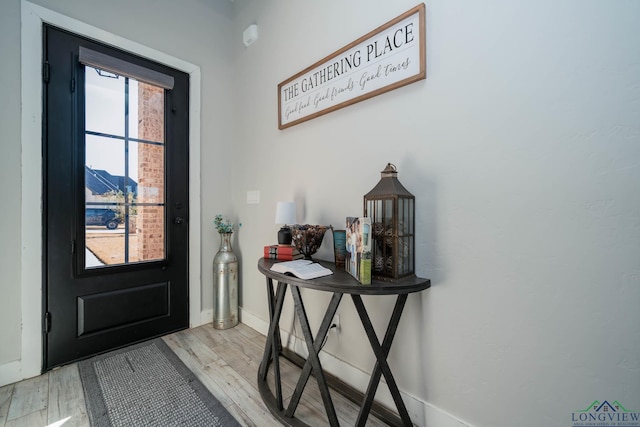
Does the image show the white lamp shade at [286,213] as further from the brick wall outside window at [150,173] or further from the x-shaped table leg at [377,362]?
the brick wall outside window at [150,173]

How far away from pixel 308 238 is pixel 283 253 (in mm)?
201

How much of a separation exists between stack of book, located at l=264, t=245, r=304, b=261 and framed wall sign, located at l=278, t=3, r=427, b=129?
914 millimetres

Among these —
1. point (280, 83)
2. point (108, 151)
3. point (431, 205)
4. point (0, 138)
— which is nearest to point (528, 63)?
point (431, 205)

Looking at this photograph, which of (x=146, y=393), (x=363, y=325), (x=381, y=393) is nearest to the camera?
(x=363, y=325)

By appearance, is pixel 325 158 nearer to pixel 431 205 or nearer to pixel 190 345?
pixel 431 205

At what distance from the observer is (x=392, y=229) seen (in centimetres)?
118

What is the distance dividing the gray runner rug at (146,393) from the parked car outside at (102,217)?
0.99 m

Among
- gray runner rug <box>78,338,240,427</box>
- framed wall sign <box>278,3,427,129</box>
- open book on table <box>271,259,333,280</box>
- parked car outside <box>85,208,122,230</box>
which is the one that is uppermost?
framed wall sign <box>278,3,427,129</box>

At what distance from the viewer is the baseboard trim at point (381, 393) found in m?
1.22

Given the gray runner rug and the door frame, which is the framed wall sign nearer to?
the door frame

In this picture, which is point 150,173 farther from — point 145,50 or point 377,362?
point 377,362

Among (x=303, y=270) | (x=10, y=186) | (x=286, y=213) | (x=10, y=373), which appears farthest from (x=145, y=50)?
(x=10, y=373)

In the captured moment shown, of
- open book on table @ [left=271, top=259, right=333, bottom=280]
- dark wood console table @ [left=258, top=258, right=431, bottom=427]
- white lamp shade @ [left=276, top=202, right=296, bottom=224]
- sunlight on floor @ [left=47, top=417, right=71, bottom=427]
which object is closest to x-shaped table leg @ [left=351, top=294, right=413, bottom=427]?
dark wood console table @ [left=258, top=258, right=431, bottom=427]

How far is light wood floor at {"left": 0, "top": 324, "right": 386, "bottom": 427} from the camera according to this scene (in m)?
1.37
